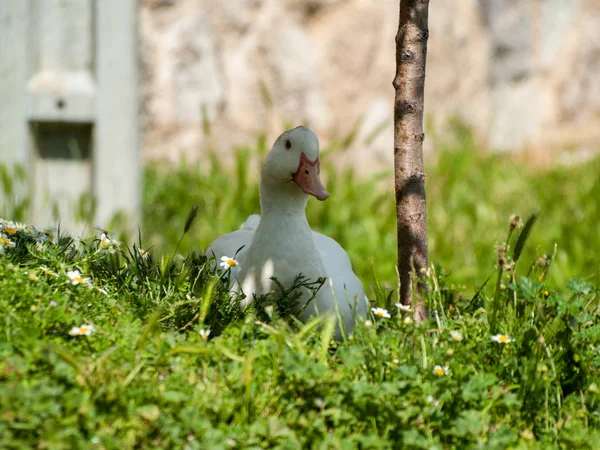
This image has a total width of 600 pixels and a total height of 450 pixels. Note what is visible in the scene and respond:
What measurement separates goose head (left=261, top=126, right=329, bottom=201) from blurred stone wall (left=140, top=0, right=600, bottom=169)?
2.64 m

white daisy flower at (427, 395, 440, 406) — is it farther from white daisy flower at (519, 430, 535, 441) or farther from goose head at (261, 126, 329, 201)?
goose head at (261, 126, 329, 201)

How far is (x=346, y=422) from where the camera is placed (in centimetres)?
190

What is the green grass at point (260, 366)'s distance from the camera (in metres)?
1.74

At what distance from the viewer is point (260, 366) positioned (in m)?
2.00

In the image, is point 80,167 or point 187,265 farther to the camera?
point 80,167

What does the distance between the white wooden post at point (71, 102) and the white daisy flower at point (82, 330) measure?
2389 millimetres

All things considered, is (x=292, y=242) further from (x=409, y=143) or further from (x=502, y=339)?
(x=502, y=339)

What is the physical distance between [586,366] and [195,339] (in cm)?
105

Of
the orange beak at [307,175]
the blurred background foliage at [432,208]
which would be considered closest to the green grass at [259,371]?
the orange beak at [307,175]

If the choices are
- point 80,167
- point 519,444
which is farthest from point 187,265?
point 80,167

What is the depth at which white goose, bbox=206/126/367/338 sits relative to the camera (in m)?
2.44

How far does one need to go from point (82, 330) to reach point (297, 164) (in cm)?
87

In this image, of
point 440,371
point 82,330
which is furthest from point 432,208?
point 82,330

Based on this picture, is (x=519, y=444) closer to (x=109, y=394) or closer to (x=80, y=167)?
(x=109, y=394)
